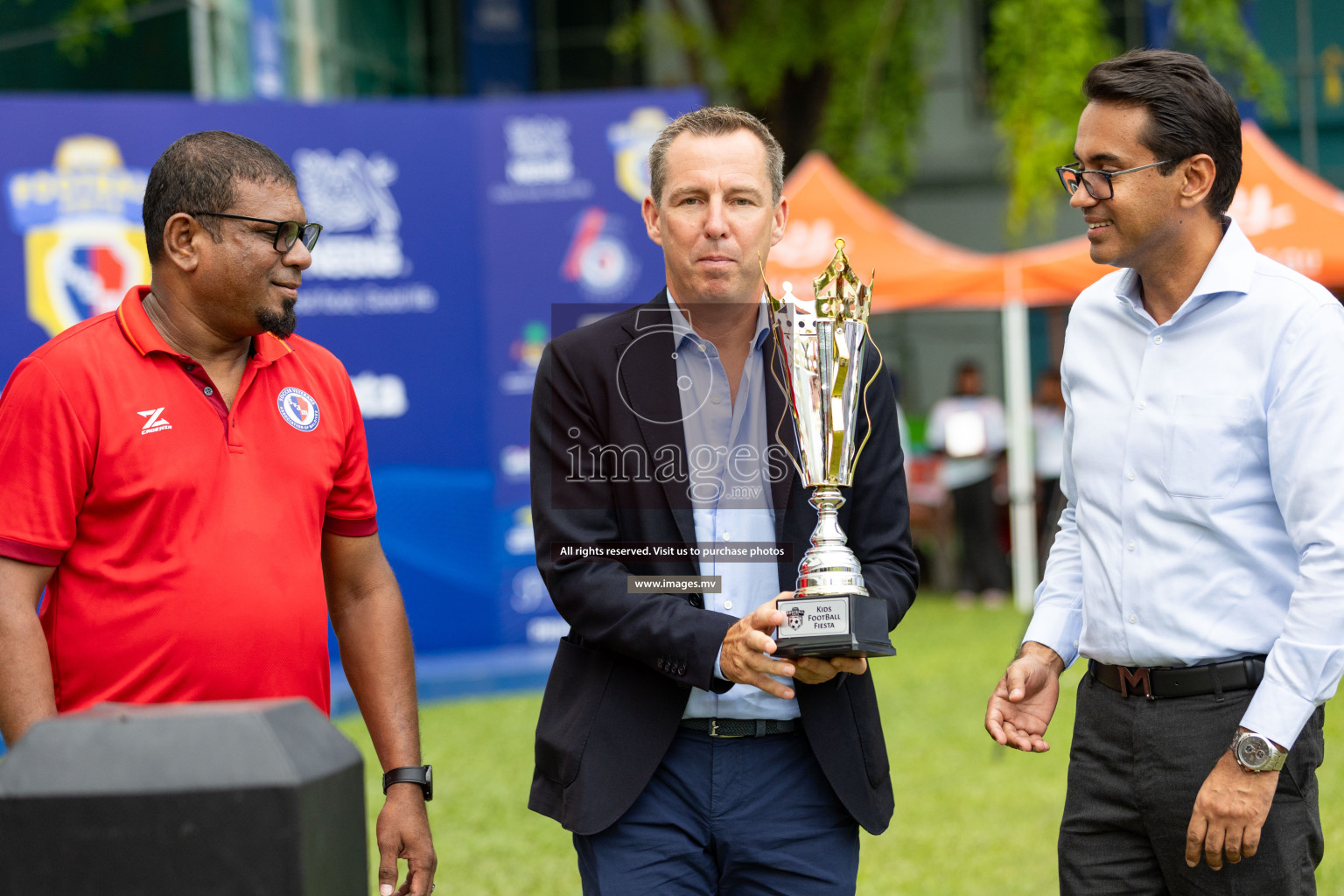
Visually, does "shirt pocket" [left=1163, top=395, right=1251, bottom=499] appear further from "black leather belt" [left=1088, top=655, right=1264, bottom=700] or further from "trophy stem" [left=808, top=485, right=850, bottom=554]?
"trophy stem" [left=808, top=485, right=850, bottom=554]

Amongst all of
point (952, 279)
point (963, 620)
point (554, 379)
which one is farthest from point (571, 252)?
point (554, 379)

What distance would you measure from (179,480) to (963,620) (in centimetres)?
946

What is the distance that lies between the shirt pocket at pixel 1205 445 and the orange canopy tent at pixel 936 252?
24.5 ft

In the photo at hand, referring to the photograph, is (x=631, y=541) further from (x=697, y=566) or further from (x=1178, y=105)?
(x=1178, y=105)

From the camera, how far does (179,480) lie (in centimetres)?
243

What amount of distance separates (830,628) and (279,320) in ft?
3.90

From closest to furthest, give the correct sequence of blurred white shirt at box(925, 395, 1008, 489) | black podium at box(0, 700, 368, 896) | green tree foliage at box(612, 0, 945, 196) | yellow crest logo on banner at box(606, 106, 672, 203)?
black podium at box(0, 700, 368, 896)
yellow crest logo on banner at box(606, 106, 672, 203)
blurred white shirt at box(925, 395, 1008, 489)
green tree foliage at box(612, 0, 945, 196)

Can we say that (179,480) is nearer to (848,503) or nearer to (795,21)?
(848,503)

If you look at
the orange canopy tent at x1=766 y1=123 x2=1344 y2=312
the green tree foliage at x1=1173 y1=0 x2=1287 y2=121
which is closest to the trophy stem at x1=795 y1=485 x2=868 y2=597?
the orange canopy tent at x1=766 y1=123 x2=1344 y2=312

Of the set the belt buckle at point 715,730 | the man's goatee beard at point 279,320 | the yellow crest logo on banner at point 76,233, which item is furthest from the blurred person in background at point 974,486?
the man's goatee beard at point 279,320

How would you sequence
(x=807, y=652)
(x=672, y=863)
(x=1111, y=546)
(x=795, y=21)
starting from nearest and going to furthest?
(x=807, y=652) < (x=672, y=863) < (x=1111, y=546) < (x=795, y=21)

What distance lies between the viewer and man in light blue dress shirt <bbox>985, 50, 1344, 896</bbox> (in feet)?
7.61

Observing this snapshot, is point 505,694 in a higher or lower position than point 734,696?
lower

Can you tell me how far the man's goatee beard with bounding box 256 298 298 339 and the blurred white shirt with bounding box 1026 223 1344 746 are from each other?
1517mm
